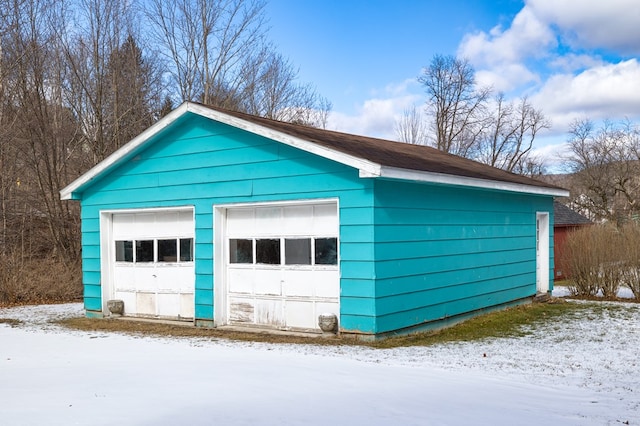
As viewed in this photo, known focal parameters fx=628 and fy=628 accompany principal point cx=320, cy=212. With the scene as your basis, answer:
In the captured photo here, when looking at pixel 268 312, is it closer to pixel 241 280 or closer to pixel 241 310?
pixel 241 310

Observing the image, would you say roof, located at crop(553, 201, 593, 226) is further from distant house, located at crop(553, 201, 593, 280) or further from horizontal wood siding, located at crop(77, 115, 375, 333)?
horizontal wood siding, located at crop(77, 115, 375, 333)

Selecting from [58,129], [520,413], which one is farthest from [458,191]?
[58,129]

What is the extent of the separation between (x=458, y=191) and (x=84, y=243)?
24.1ft

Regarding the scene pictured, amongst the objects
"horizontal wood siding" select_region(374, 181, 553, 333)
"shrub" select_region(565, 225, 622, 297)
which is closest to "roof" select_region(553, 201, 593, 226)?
"shrub" select_region(565, 225, 622, 297)

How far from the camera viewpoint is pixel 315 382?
6.17 m

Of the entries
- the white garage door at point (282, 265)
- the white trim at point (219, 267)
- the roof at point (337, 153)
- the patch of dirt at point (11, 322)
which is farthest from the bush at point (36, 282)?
the white garage door at point (282, 265)

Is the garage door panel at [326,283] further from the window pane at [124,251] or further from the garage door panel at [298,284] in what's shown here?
the window pane at [124,251]

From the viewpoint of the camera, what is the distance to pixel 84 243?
12516 millimetres

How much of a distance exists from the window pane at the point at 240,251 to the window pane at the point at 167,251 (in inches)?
52.6

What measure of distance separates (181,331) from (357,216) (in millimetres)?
3733

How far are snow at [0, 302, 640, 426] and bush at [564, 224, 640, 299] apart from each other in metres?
5.37

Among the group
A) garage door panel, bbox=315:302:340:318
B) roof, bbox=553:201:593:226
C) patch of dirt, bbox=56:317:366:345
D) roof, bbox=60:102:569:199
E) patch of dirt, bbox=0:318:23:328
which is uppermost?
roof, bbox=60:102:569:199

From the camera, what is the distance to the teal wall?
9.09 meters

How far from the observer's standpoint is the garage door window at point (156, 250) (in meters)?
11.4
